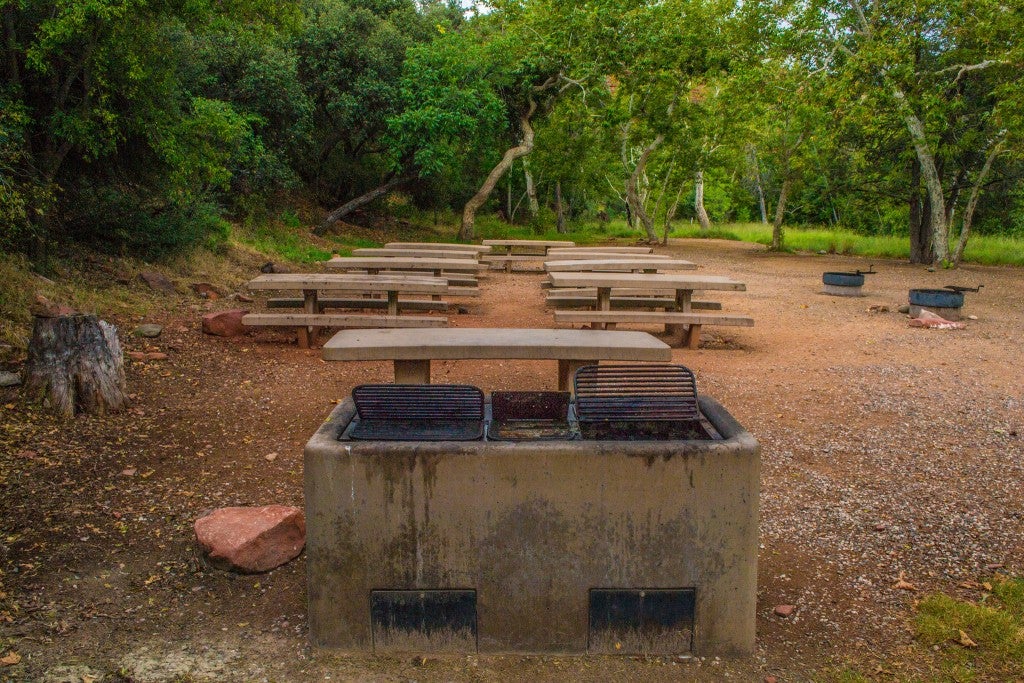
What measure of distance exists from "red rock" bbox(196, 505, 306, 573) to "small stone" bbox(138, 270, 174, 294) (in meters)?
6.04

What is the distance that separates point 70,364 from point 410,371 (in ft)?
7.67

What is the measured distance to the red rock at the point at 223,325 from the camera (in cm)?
743

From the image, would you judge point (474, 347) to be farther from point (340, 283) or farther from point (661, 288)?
point (661, 288)

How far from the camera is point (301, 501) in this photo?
12.9 feet

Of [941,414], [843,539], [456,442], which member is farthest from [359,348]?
[941,414]

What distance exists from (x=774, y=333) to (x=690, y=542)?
256 inches

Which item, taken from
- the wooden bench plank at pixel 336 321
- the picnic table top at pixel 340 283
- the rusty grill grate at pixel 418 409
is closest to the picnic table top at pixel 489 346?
the rusty grill grate at pixel 418 409

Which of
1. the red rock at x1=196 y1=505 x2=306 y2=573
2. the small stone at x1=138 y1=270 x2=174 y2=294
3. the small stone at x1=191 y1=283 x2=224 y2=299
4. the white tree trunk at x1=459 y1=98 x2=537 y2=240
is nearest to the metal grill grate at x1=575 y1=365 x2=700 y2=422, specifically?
the red rock at x1=196 y1=505 x2=306 y2=573

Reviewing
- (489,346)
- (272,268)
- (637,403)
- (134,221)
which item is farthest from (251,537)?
(272,268)

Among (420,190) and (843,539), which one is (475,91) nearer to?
(420,190)

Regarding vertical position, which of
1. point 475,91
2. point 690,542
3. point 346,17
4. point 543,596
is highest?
point 346,17

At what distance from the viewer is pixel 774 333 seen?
8773 millimetres

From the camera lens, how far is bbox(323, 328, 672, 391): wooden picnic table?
146 inches

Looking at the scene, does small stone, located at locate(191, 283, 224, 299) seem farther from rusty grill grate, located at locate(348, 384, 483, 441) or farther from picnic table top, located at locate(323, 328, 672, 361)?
rusty grill grate, located at locate(348, 384, 483, 441)
